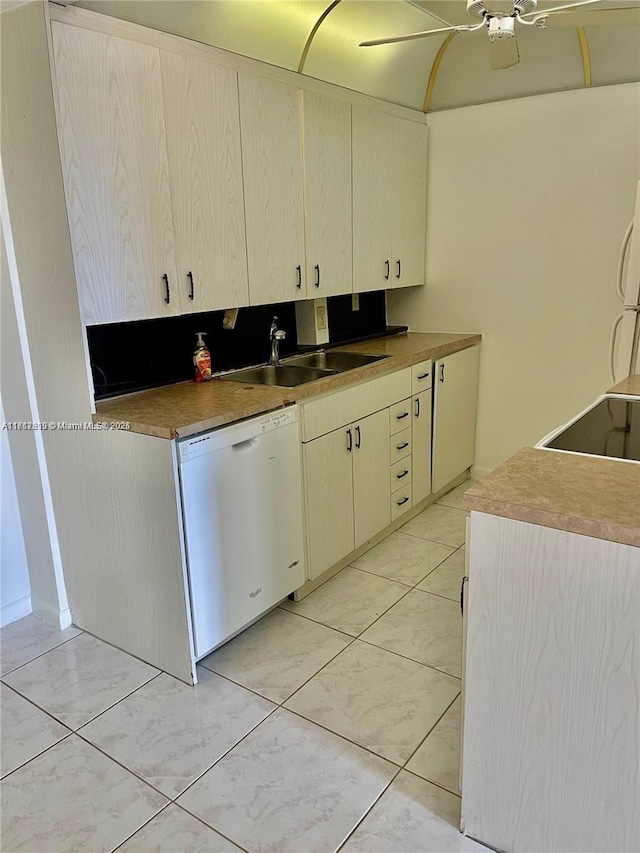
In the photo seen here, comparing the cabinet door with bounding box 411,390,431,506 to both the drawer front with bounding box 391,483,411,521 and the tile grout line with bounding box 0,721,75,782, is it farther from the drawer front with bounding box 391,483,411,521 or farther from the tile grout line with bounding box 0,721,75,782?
the tile grout line with bounding box 0,721,75,782

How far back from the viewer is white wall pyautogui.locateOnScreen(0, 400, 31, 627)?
8.32 feet

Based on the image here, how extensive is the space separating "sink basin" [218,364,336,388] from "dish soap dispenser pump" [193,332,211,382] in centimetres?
27

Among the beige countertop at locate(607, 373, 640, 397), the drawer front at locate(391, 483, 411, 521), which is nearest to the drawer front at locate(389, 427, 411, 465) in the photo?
the drawer front at locate(391, 483, 411, 521)

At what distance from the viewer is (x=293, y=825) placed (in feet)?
5.46

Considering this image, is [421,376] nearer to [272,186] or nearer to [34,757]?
[272,186]

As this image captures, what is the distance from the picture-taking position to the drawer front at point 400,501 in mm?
3268

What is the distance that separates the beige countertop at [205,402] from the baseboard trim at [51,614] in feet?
3.03

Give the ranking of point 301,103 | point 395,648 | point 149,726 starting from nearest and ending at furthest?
point 149,726
point 395,648
point 301,103

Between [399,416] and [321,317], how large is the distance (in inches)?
27.9

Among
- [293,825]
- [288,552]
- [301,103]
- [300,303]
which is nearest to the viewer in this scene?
[293,825]

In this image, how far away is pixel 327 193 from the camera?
9.88 feet

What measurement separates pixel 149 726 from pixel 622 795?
4.57 feet

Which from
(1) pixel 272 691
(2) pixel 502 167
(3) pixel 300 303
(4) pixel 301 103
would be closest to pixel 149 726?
(1) pixel 272 691

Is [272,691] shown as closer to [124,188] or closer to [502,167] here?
[124,188]
